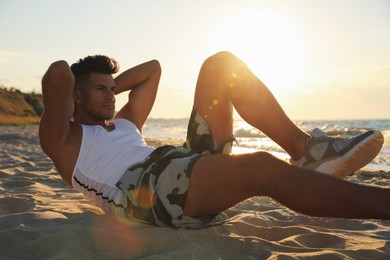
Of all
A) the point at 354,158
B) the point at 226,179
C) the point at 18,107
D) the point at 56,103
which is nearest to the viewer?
the point at 226,179

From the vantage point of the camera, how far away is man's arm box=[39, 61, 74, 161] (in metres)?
2.24

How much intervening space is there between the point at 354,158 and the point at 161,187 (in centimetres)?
125

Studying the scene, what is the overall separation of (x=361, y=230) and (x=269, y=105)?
3.31 ft

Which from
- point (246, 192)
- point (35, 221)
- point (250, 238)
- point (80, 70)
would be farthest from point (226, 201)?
point (80, 70)

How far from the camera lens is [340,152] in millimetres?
2416

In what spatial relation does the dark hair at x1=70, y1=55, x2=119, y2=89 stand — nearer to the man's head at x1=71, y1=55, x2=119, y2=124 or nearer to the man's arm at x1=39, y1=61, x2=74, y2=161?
the man's head at x1=71, y1=55, x2=119, y2=124

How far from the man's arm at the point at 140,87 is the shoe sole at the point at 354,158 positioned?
1.61 metres

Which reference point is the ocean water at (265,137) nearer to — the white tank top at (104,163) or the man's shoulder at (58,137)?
the white tank top at (104,163)

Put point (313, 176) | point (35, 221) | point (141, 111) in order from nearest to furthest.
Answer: point (313, 176)
point (35, 221)
point (141, 111)

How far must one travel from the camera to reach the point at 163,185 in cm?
203

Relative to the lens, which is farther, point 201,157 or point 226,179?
point 201,157

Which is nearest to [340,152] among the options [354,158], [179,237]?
[354,158]

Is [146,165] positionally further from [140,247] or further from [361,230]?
[361,230]

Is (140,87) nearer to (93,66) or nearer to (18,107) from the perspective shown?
(93,66)
